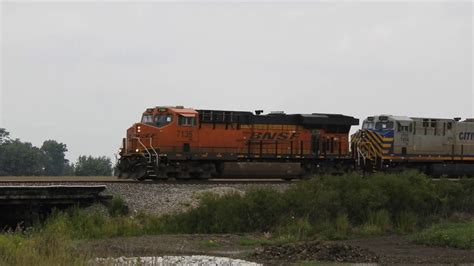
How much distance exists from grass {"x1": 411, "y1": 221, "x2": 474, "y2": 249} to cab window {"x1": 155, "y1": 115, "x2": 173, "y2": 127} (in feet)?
38.9

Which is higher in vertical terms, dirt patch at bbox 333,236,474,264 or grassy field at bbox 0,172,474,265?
grassy field at bbox 0,172,474,265

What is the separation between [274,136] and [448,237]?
12446 mm

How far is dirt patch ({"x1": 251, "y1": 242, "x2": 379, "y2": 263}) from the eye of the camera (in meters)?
16.0

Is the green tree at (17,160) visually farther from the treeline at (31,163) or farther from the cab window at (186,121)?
the cab window at (186,121)

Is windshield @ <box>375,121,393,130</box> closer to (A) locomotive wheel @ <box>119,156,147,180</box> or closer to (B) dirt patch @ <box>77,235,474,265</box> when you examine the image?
(A) locomotive wheel @ <box>119,156,147,180</box>

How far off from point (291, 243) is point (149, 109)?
1313 centimetres

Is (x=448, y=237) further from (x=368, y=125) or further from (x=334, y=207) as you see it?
(x=368, y=125)

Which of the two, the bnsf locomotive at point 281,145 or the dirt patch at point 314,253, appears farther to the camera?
the bnsf locomotive at point 281,145

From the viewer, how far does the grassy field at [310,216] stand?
64.8 feet

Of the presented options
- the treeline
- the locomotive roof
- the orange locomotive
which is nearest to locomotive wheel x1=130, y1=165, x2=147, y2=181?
the orange locomotive

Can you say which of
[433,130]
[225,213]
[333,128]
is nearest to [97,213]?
[225,213]

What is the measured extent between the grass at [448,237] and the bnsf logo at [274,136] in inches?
428

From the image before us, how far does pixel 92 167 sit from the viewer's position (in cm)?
5875

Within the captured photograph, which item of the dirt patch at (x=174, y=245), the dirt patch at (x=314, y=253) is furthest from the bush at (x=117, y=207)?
the dirt patch at (x=314, y=253)
